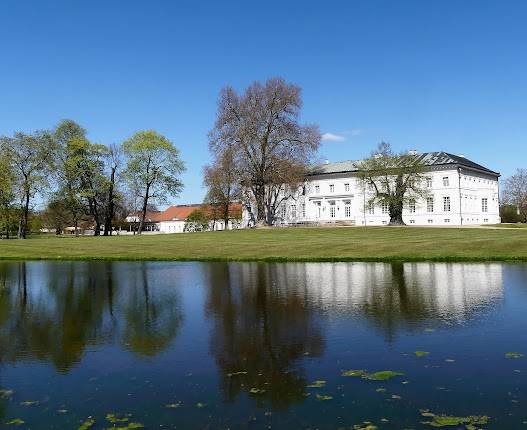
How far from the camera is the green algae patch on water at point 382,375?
8.23 meters

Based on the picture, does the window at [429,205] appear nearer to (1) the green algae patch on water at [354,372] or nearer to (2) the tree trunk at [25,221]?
(2) the tree trunk at [25,221]

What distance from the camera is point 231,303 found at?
16.3 meters

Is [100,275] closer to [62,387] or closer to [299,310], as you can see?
[299,310]

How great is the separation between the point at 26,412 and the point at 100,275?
20.3m

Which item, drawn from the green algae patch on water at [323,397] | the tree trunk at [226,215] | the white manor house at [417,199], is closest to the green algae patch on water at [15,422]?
the green algae patch on water at [323,397]

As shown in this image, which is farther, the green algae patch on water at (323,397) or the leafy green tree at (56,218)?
the leafy green tree at (56,218)

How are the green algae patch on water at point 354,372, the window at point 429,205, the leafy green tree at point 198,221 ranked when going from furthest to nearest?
the leafy green tree at point 198,221, the window at point 429,205, the green algae patch on water at point 354,372

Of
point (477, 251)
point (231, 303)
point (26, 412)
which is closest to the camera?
point (26, 412)

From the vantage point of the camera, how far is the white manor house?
80375 millimetres

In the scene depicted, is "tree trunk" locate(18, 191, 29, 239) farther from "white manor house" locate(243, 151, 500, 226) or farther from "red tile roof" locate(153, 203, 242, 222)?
"red tile roof" locate(153, 203, 242, 222)

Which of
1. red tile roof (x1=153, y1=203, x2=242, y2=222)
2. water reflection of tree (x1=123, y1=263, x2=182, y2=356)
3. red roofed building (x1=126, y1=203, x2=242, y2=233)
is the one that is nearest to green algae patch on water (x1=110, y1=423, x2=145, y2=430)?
water reflection of tree (x1=123, y1=263, x2=182, y2=356)

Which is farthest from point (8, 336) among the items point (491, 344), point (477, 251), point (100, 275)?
point (477, 251)

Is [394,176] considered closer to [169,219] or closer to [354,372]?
[354,372]

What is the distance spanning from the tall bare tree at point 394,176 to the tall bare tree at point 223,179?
17.8 meters
